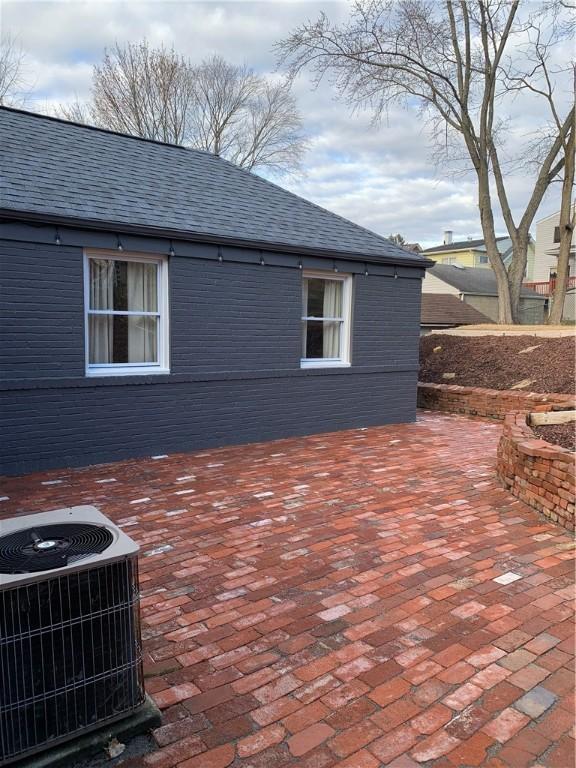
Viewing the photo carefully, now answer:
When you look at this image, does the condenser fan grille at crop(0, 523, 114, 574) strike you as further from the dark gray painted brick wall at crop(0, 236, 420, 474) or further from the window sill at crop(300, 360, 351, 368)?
the window sill at crop(300, 360, 351, 368)

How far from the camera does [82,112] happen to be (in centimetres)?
2181

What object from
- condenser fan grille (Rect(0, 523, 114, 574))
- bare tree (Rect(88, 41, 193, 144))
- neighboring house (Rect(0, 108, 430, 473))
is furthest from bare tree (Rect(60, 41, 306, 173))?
condenser fan grille (Rect(0, 523, 114, 574))

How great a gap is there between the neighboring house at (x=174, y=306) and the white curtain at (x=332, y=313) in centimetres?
2

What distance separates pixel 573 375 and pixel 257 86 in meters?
20.0

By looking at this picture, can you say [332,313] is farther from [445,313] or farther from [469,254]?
[469,254]

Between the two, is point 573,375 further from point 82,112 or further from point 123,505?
point 82,112

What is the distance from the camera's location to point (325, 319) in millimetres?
8586

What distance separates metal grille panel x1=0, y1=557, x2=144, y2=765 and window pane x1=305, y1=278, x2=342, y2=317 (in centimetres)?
673

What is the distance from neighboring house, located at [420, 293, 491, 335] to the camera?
25227 mm

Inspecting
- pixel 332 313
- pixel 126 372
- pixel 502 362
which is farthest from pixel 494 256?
pixel 126 372

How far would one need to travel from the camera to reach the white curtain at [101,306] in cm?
661

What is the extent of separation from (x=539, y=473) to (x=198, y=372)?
4331mm

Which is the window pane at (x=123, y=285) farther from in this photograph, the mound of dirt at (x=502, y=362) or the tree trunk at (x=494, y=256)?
the tree trunk at (x=494, y=256)

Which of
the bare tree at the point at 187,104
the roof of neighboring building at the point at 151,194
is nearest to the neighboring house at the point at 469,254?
the bare tree at the point at 187,104
